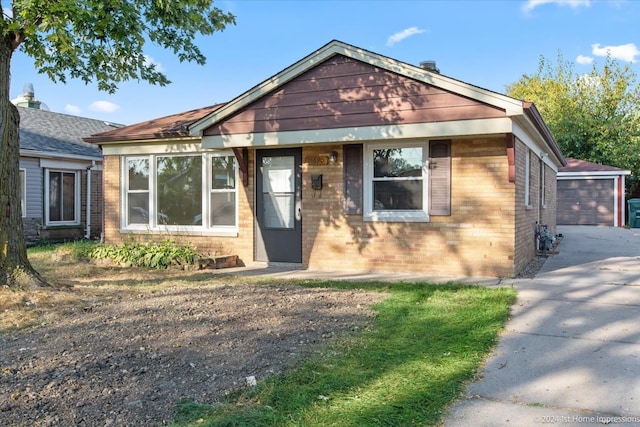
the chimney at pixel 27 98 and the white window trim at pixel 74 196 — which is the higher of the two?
the chimney at pixel 27 98

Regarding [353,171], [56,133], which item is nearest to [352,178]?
[353,171]

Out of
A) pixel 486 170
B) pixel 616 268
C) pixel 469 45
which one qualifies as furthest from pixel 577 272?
pixel 469 45

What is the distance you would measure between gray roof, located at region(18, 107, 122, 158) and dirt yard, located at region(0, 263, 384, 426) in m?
9.58

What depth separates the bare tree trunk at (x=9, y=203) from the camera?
686cm

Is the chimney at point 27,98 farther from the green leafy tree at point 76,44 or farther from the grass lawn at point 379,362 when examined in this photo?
the grass lawn at point 379,362

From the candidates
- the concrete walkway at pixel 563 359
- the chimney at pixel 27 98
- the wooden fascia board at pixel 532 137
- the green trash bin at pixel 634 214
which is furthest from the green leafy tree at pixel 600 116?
the chimney at pixel 27 98

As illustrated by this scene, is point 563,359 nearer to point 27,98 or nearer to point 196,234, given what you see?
point 196,234

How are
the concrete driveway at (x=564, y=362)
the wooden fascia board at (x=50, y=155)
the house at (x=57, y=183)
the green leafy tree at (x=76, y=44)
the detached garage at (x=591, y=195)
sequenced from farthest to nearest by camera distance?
the detached garage at (x=591, y=195) → the house at (x=57, y=183) → the wooden fascia board at (x=50, y=155) → the green leafy tree at (x=76, y=44) → the concrete driveway at (x=564, y=362)

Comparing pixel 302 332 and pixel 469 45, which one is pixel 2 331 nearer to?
pixel 302 332

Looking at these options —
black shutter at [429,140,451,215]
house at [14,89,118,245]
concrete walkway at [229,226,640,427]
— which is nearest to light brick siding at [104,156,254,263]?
concrete walkway at [229,226,640,427]

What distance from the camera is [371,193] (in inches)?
363

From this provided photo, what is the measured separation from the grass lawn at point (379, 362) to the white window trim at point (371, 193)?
1694mm

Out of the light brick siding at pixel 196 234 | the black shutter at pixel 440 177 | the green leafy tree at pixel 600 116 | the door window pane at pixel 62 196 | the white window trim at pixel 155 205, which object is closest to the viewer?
the black shutter at pixel 440 177

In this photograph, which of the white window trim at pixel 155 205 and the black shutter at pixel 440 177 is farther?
the white window trim at pixel 155 205
